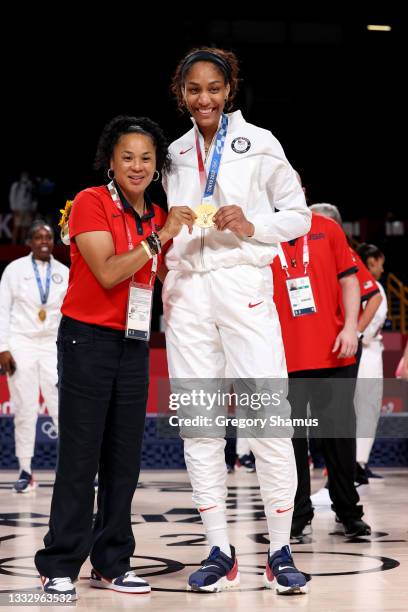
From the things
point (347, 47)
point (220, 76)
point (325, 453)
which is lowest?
point (325, 453)

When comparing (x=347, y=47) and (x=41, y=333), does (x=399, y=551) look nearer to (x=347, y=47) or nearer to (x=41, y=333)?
(x=41, y=333)

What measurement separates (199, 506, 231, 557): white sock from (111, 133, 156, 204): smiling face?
46.2 inches

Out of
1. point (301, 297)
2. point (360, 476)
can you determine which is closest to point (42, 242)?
point (360, 476)

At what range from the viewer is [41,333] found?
704 centimetres

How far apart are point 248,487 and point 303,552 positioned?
2.73 meters

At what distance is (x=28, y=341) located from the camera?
7.04 metres

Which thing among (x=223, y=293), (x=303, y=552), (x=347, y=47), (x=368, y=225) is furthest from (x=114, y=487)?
(x=347, y=47)

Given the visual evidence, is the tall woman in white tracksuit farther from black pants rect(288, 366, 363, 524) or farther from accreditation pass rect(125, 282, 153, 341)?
black pants rect(288, 366, 363, 524)

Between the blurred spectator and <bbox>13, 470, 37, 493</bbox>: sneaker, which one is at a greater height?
the blurred spectator

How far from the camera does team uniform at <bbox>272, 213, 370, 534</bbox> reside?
457 cm

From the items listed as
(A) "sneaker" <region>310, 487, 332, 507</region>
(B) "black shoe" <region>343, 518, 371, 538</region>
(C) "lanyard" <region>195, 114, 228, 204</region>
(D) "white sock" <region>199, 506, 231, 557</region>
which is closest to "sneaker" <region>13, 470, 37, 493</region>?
(A) "sneaker" <region>310, 487, 332, 507</region>

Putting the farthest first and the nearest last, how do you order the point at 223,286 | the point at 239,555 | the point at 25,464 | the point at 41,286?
the point at 41,286 < the point at 25,464 < the point at 239,555 < the point at 223,286

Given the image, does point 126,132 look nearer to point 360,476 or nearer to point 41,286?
point 41,286

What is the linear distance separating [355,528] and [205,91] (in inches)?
91.2
